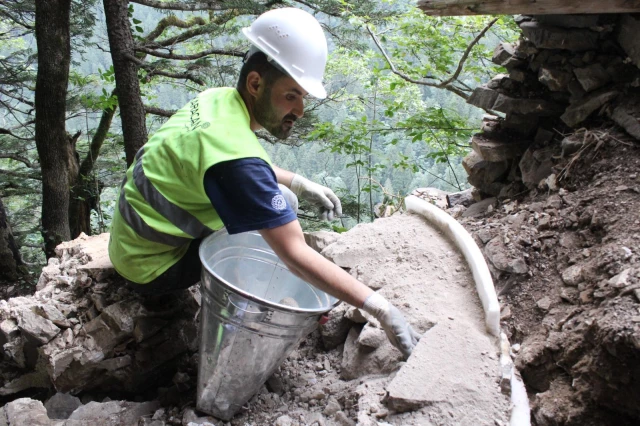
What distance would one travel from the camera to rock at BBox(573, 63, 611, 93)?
265 centimetres

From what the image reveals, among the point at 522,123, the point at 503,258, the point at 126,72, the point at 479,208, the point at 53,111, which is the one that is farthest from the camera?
the point at 53,111

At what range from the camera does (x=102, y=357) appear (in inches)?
97.7

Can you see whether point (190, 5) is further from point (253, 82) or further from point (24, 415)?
point (24, 415)

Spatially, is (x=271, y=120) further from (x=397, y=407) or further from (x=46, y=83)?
(x=46, y=83)

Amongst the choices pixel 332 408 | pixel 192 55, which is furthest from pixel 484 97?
pixel 192 55

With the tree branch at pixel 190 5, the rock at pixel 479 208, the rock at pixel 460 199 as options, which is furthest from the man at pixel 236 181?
the tree branch at pixel 190 5

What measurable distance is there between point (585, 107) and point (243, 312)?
2178 millimetres

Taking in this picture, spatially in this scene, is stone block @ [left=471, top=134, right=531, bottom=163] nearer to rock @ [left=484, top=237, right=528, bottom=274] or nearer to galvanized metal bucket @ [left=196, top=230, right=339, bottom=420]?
rock @ [left=484, top=237, right=528, bottom=274]

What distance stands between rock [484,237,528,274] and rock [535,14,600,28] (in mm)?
1306

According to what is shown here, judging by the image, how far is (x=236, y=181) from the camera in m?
1.67

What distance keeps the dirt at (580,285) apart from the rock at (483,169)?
1.17ft

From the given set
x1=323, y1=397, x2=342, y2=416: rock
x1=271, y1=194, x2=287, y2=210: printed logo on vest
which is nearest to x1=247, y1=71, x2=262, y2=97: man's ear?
x1=271, y1=194, x2=287, y2=210: printed logo on vest

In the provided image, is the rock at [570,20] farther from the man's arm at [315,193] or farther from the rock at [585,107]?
the man's arm at [315,193]

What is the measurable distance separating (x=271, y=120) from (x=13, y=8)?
5432 mm
